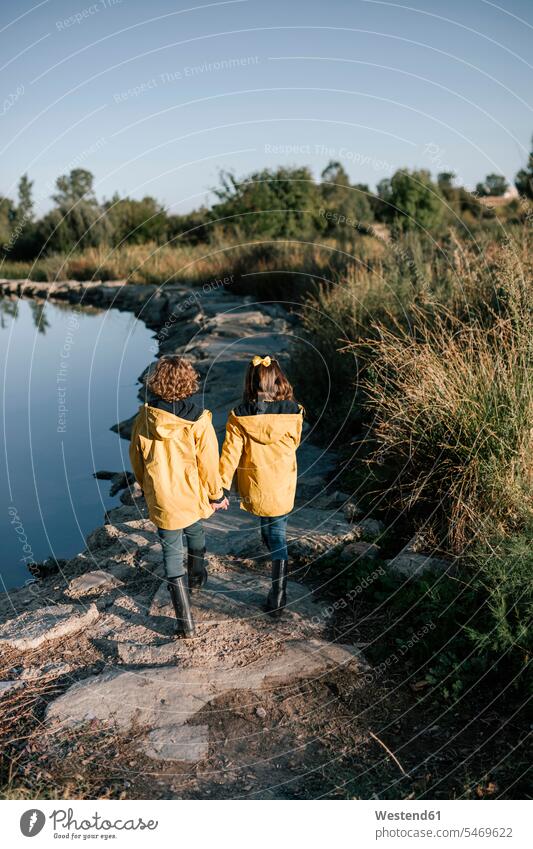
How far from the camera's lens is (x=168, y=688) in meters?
3.31

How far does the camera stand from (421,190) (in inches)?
848

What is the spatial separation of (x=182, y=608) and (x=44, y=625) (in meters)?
0.69

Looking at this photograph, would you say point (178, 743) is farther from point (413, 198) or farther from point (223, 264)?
point (413, 198)

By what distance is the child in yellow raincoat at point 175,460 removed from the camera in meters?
3.66

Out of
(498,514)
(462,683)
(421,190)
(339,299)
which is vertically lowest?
(462,683)

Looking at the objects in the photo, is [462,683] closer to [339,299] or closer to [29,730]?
[29,730]

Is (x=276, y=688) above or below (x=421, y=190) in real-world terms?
below

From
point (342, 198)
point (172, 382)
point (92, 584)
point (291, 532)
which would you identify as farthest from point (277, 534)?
point (342, 198)

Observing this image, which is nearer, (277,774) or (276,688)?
(277,774)

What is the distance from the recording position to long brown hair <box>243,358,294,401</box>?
3832mm

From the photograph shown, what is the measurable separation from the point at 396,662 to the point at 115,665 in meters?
1.27

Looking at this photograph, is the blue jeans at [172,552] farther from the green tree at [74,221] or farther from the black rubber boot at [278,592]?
the green tree at [74,221]
